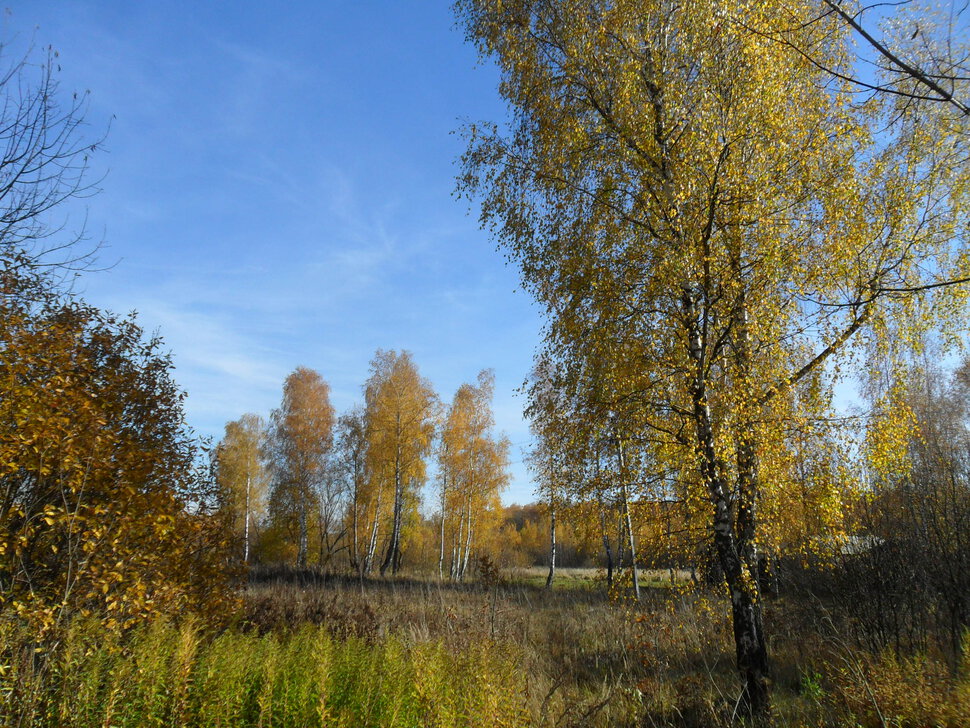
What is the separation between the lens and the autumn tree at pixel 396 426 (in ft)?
77.5

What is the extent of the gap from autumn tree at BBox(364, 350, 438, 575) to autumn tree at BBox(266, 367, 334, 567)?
2.21m

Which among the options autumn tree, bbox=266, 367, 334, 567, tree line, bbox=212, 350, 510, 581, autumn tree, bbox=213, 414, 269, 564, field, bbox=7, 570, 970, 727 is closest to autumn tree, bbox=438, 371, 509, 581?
tree line, bbox=212, 350, 510, 581

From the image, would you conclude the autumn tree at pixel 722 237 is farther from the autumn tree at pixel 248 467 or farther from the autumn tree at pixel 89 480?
the autumn tree at pixel 248 467

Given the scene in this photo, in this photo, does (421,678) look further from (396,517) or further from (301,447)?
(301,447)

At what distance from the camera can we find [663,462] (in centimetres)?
675

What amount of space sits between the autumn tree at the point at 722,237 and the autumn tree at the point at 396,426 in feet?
54.9

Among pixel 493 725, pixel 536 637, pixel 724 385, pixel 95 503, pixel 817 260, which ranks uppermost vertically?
pixel 817 260

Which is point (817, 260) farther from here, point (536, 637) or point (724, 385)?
point (536, 637)

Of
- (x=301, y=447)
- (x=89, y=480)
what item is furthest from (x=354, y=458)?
(x=89, y=480)

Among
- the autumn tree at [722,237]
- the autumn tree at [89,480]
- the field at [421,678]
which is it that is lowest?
the field at [421,678]

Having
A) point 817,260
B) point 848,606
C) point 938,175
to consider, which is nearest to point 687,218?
point 817,260

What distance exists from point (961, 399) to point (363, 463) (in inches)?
1053

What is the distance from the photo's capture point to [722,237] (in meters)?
6.45

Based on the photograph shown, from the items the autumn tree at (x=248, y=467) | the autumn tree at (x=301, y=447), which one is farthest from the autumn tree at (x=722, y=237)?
the autumn tree at (x=248, y=467)
